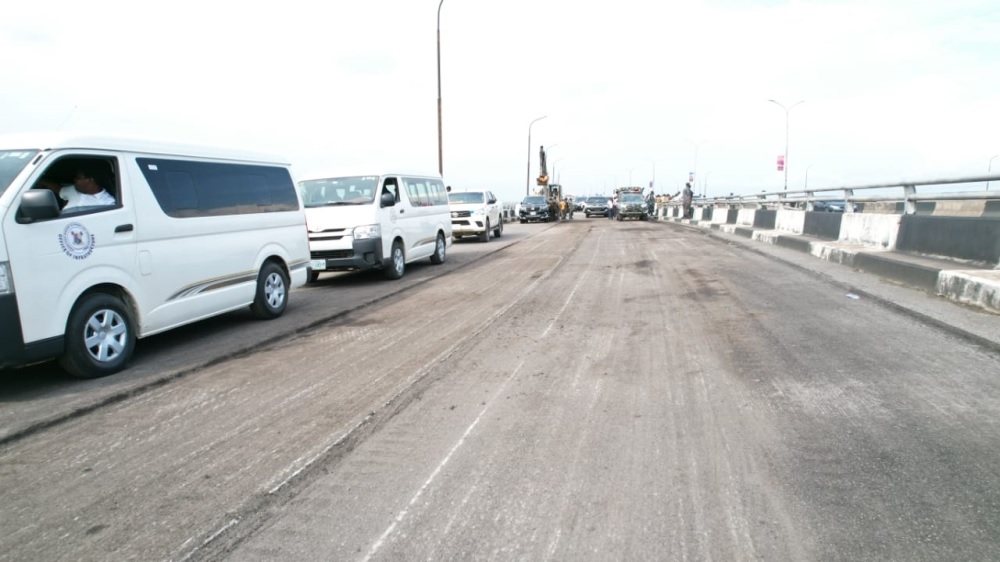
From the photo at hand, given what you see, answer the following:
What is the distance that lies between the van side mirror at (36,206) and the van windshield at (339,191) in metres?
6.45

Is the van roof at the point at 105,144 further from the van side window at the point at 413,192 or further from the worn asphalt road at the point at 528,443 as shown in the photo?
the van side window at the point at 413,192

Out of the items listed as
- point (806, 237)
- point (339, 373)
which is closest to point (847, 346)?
point (339, 373)

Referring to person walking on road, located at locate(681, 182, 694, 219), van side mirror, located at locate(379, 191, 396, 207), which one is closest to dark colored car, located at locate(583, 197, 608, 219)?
person walking on road, located at locate(681, 182, 694, 219)

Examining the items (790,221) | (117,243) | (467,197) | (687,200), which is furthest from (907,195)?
(687,200)

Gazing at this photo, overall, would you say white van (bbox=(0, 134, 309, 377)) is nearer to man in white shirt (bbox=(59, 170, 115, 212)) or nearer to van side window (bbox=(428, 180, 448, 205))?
man in white shirt (bbox=(59, 170, 115, 212))

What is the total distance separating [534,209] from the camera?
4041 centimetres

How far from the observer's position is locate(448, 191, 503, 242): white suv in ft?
72.6

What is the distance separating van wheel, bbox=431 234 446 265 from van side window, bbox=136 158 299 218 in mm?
5702

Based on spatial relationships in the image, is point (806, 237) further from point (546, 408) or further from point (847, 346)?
point (546, 408)

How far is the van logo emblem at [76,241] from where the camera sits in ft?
17.4

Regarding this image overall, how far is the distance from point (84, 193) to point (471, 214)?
54.6 feet

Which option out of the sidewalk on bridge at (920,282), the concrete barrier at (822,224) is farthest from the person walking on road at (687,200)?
the sidewalk on bridge at (920,282)

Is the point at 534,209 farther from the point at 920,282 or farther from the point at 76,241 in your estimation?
the point at 76,241

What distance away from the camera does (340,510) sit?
10.2 feet
